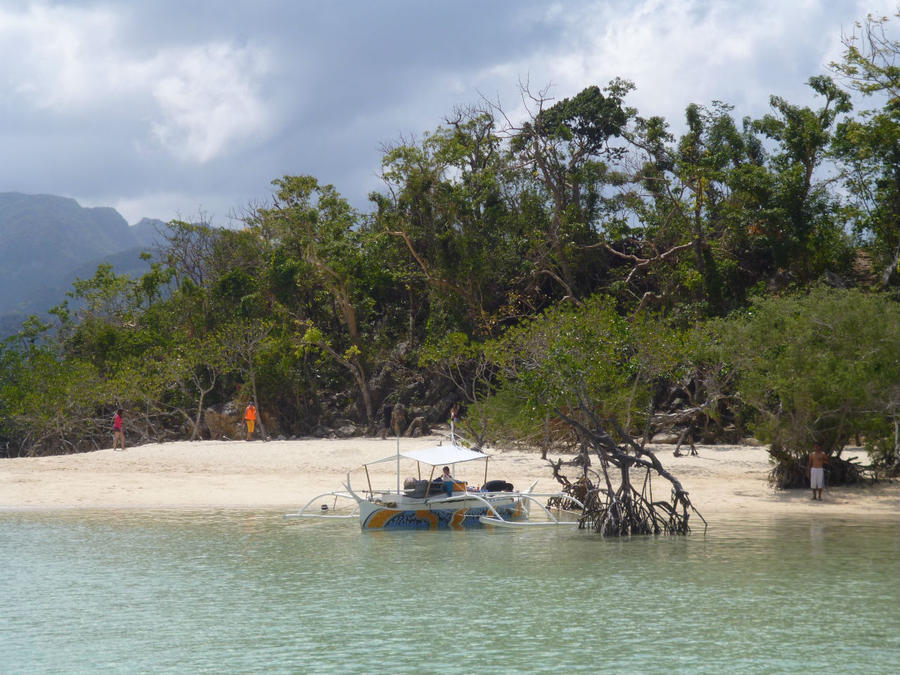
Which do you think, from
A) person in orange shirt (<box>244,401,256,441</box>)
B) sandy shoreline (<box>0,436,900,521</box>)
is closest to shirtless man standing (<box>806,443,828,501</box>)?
sandy shoreline (<box>0,436,900,521</box>)

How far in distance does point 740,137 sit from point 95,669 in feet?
122

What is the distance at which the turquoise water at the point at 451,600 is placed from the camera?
9797 mm

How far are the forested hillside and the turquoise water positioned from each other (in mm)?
11831

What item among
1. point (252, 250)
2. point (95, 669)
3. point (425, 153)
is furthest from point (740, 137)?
point (95, 669)

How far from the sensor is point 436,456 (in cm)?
1991

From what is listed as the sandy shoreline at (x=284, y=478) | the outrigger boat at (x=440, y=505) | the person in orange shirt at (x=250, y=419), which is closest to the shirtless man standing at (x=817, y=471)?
the sandy shoreline at (x=284, y=478)

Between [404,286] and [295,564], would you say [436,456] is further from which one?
[404,286]

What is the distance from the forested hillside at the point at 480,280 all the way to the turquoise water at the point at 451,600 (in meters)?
11.8

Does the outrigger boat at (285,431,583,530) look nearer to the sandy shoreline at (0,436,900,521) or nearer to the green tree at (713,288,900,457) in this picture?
the sandy shoreline at (0,436,900,521)

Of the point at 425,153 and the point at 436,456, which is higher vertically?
the point at 425,153

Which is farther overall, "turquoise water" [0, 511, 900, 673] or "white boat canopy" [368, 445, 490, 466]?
"white boat canopy" [368, 445, 490, 466]

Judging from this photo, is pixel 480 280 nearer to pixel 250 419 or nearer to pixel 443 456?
pixel 250 419

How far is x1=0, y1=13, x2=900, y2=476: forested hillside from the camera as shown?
115 feet

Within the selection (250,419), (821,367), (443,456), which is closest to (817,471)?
(821,367)
